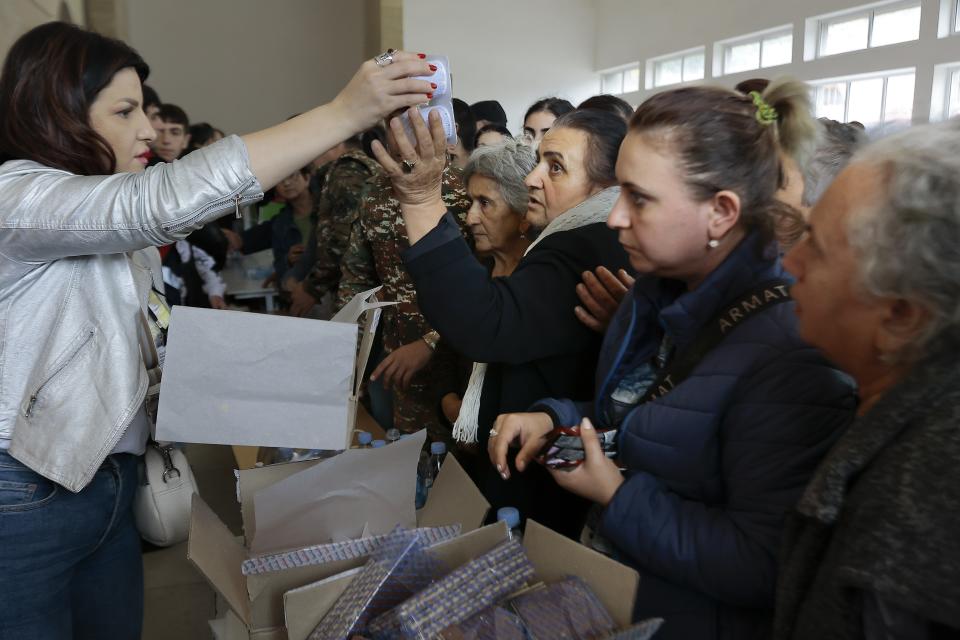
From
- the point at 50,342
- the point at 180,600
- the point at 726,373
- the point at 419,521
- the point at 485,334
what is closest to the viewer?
the point at 726,373

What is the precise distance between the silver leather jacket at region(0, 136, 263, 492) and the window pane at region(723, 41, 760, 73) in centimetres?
892

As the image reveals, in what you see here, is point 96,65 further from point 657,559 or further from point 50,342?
point 657,559

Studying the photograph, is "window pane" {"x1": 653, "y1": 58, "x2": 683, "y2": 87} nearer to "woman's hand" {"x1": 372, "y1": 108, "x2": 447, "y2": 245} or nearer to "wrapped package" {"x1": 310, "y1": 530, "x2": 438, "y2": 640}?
"woman's hand" {"x1": 372, "y1": 108, "x2": 447, "y2": 245}

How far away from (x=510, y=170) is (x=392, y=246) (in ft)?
2.13

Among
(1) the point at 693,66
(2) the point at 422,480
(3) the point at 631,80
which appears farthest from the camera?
(3) the point at 631,80

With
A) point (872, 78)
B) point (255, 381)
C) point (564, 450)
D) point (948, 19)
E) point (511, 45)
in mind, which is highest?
point (511, 45)

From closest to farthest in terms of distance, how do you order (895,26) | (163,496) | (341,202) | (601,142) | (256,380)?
(256,380)
(163,496)
(601,142)
(341,202)
(895,26)

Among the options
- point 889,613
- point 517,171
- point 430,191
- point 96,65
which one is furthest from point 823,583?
point 517,171

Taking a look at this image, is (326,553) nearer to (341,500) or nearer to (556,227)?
(341,500)

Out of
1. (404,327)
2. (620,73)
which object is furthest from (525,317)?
(620,73)

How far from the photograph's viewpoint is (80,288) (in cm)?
113

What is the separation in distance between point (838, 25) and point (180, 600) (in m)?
8.05

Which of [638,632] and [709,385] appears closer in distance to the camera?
[638,632]

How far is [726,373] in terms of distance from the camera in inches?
37.4
